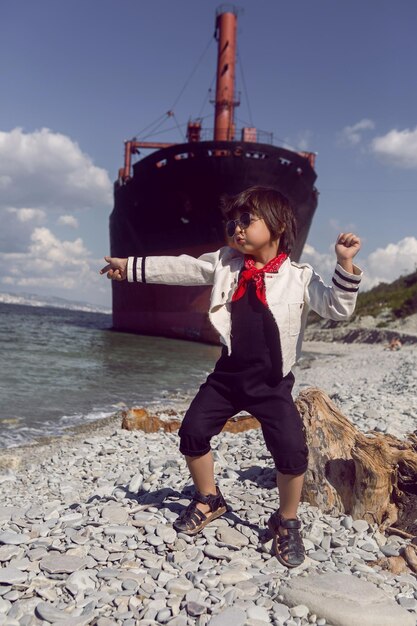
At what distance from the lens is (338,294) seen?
8.05 feet

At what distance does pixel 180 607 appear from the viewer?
2.02m

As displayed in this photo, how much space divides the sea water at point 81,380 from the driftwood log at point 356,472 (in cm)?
441

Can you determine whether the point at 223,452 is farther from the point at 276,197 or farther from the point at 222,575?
the point at 276,197

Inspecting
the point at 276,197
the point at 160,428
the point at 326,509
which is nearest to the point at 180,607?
the point at 326,509

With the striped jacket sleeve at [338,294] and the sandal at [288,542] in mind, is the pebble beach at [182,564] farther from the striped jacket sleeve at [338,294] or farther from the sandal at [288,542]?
the striped jacket sleeve at [338,294]

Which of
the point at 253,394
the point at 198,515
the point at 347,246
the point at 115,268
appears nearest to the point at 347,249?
the point at 347,246

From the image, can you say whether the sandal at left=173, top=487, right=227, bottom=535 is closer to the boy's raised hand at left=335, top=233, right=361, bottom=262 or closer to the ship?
the boy's raised hand at left=335, top=233, right=361, bottom=262

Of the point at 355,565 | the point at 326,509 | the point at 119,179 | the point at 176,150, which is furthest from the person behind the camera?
the point at 119,179

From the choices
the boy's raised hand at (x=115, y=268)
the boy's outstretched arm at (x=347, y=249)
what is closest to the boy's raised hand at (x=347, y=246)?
the boy's outstretched arm at (x=347, y=249)

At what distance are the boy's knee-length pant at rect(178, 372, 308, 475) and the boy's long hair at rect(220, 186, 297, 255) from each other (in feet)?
2.41

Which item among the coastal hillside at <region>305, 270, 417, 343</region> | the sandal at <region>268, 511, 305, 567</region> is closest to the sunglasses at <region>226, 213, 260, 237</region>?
the sandal at <region>268, 511, 305, 567</region>

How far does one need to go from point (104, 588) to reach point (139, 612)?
0.68 ft

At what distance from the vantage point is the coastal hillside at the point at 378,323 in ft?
80.9

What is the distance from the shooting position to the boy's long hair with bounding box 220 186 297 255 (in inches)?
99.5
